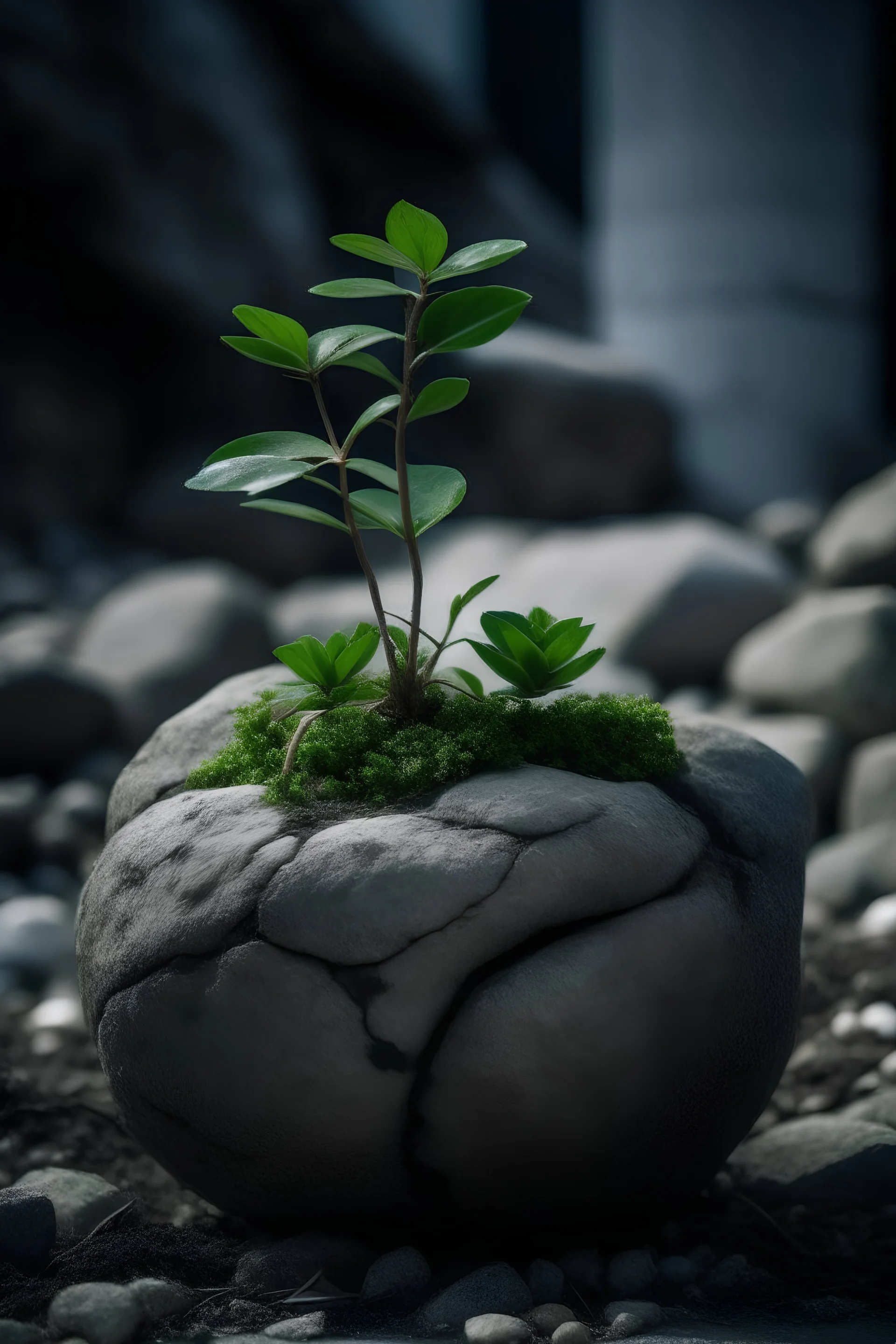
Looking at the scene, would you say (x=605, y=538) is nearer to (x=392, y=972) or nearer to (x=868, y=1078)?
(x=868, y=1078)

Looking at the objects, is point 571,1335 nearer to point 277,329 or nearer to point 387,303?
point 277,329

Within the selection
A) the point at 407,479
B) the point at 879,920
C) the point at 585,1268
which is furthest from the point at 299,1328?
the point at 879,920

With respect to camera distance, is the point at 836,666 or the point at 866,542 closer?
the point at 836,666

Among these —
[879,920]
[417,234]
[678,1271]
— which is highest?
[417,234]

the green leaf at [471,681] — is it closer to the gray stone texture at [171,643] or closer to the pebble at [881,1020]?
the pebble at [881,1020]

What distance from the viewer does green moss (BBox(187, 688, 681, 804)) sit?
5.29 ft

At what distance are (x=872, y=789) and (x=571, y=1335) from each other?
2477 millimetres

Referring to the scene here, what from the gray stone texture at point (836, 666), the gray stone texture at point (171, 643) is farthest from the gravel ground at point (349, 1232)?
the gray stone texture at point (171, 643)

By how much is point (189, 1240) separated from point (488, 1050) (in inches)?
20.5

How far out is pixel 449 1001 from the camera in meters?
1.41

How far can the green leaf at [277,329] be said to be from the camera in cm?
160

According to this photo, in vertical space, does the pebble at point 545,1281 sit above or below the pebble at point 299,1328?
below

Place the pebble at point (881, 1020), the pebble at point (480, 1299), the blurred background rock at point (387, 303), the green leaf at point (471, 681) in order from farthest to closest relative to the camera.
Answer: the blurred background rock at point (387, 303)
the pebble at point (881, 1020)
the green leaf at point (471, 681)
the pebble at point (480, 1299)

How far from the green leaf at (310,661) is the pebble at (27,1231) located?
79 cm
